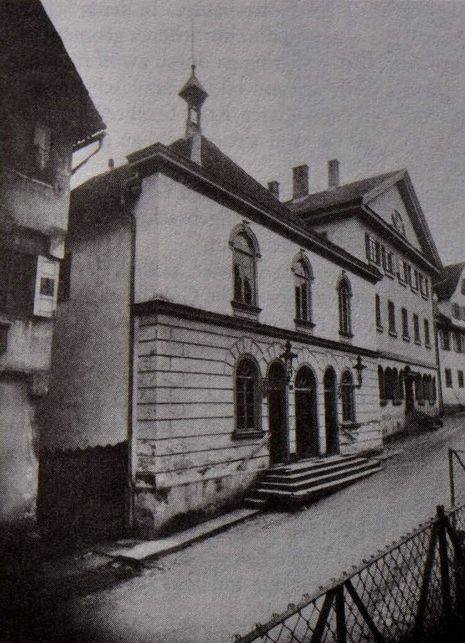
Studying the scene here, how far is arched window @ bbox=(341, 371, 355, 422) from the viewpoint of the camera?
18.4 metres

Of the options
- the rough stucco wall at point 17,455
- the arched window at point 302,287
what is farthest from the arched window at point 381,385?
Result: the rough stucco wall at point 17,455

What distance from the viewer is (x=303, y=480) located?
518 inches

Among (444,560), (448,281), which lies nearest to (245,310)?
(444,560)

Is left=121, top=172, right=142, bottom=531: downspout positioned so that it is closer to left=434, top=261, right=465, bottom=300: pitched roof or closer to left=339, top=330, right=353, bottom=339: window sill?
left=339, top=330, right=353, bottom=339: window sill

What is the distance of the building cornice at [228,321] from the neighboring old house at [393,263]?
5487mm

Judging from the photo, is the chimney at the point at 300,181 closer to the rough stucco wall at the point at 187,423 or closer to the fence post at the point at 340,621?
the rough stucco wall at the point at 187,423

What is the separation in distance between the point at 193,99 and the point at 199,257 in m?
6.27

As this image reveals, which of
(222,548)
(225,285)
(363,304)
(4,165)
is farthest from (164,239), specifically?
(363,304)

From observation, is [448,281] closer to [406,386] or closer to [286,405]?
[406,386]

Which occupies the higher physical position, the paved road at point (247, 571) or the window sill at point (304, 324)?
the window sill at point (304, 324)

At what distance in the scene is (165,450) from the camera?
10.5 metres

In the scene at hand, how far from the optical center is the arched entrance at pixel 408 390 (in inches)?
1029

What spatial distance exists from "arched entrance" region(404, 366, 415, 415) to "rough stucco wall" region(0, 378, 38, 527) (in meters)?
21.1

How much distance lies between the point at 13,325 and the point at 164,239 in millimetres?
3790
